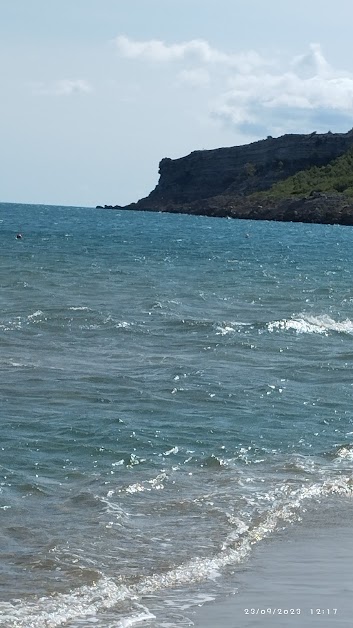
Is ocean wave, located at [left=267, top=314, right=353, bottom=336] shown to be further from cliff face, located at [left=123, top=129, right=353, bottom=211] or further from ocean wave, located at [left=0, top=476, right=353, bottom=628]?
cliff face, located at [left=123, top=129, right=353, bottom=211]

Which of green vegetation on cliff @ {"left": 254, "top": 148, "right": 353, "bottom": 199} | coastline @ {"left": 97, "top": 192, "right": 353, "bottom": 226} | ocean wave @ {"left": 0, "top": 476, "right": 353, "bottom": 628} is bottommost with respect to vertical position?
ocean wave @ {"left": 0, "top": 476, "right": 353, "bottom": 628}

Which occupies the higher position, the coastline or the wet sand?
the coastline

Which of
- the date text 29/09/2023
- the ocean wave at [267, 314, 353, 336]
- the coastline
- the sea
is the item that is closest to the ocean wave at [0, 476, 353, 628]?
the sea

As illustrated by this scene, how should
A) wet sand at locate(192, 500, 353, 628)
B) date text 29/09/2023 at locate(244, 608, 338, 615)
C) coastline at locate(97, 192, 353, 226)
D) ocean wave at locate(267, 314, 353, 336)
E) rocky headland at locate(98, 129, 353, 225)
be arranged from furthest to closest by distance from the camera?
rocky headland at locate(98, 129, 353, 225)
coastline at locate(97, 192, 353, 226)
ocean wave at locate(267, 314, 353, 336)
date text 29/09/2023 at locate(244, 608, 338, 615)
wet sand at locate(192, 500, 353, 628)

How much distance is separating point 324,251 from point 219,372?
51.8m

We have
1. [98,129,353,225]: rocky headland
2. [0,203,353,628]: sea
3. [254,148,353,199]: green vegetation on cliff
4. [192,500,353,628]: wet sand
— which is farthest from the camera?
[98,129,353,225]: rocky headland

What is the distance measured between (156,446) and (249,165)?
166863 millimetres

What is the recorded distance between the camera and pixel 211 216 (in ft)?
536

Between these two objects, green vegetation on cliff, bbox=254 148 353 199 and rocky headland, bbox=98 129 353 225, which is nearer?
green vegetation on cliff, bbox=254 148 353 199

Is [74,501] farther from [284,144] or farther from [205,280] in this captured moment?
[284,144]

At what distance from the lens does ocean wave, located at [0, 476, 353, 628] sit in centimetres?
910

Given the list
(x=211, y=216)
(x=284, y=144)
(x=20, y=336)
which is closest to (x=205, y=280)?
(x=20, y=336)

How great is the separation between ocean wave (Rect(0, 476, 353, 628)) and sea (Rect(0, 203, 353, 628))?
0.7 inches

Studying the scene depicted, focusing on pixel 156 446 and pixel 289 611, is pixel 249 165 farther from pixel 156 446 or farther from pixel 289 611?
pixel 289 611
